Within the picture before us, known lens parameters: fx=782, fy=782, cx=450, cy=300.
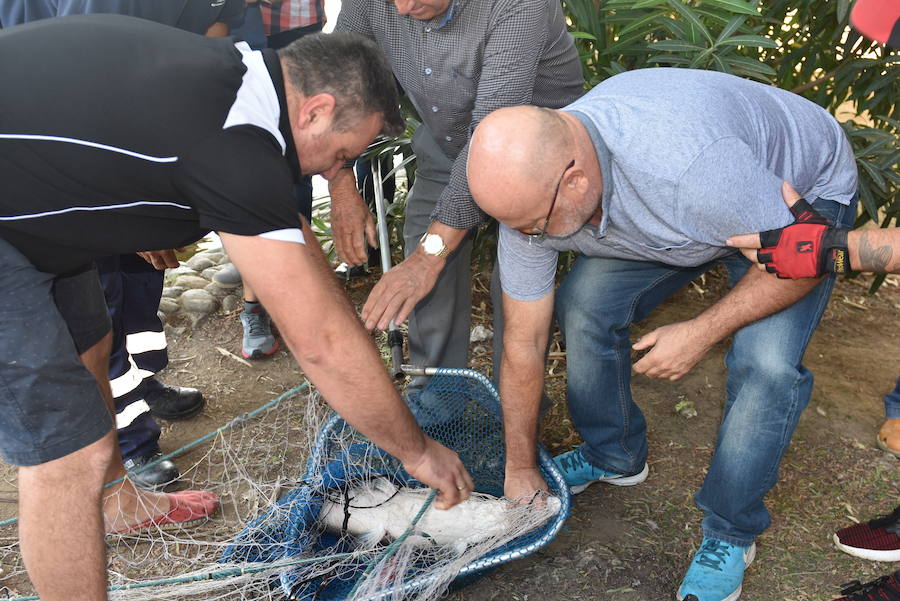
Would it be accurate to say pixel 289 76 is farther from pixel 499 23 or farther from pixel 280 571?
pixel 280 571

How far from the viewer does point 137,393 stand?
112 inches

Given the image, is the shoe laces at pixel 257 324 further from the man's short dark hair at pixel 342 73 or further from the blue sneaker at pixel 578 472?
the man's short dark hair at pixel 342 73

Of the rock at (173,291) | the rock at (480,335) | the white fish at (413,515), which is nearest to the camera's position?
the white fish at (413,515)

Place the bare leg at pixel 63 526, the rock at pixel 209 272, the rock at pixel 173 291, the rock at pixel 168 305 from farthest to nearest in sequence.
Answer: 1. the rock at pixel 209 272
2. the rock at pixel 173 291
3. the rock at pixel 168 305
4. the bare leg at pixel 63 526

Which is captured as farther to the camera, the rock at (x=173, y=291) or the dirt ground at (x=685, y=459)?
the rock at (x=173, y=291)

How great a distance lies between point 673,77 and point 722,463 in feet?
3.62

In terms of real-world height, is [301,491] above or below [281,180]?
below

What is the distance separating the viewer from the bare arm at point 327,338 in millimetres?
1630

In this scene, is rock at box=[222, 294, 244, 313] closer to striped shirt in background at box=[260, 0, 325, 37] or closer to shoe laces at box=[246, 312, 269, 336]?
shoe laces at box=[246, 312, 269, 336]


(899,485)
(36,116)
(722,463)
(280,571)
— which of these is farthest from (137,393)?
(899,485)

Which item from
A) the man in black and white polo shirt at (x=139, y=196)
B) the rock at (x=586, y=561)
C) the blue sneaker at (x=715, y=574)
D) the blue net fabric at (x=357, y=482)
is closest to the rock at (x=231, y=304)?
the blue net fabric at (x=357, y=482)

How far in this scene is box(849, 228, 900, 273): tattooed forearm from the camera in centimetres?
189

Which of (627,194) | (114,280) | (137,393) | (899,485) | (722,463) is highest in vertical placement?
(627,194)

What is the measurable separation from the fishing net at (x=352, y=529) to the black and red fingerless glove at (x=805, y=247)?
2.92 feet
